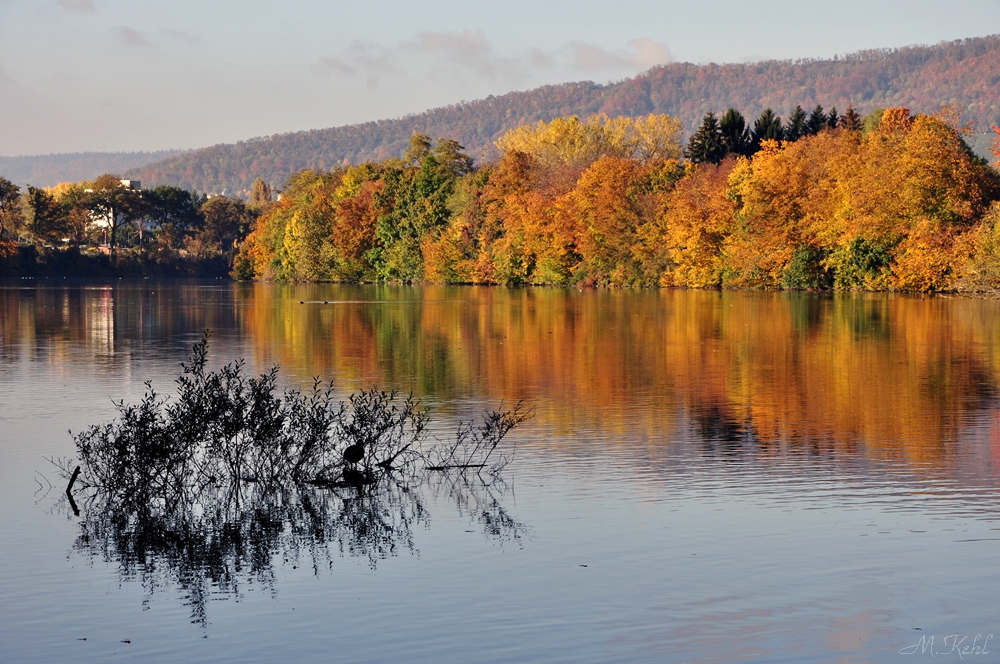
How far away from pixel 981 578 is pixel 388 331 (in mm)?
32290

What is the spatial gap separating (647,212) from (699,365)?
65199 millimetres

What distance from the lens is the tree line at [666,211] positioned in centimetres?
7012

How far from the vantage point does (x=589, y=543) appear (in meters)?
11.4

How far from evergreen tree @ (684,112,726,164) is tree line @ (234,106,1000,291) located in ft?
0.61

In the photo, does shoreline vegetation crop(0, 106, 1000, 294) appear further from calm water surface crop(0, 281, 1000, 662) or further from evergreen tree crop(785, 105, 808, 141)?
calm water surface crop(0, 281, 1000, 662)

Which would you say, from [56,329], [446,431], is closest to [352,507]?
[446,431]

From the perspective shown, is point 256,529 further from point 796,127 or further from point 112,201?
point 112,201

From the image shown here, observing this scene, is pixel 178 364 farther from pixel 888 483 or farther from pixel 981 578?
pixel 981 578

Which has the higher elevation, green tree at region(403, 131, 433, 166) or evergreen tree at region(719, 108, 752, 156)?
green tree at region(403, 131, 433, 166)

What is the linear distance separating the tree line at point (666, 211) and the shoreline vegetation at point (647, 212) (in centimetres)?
14

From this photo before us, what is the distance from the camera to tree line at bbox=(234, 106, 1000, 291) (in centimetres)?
7012

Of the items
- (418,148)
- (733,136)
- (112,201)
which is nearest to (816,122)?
(733,136)

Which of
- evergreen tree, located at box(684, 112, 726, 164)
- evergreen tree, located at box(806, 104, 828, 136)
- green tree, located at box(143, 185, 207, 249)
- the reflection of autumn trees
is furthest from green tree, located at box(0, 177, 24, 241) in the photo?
the reflection of autumn trees

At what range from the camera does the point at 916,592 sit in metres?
9.70
